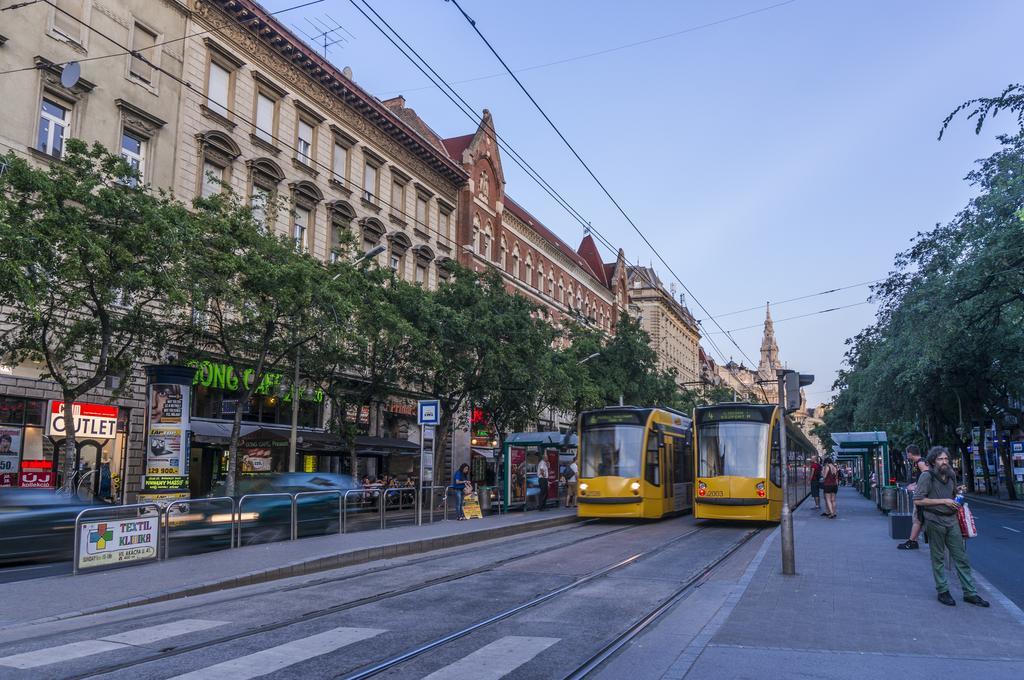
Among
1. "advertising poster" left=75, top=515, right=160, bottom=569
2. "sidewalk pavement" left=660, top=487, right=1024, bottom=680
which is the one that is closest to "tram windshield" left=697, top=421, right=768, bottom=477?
"sidewalk pavement" left=660, top=487, right=1024, bottom=680

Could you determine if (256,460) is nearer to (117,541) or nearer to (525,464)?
(525,464)

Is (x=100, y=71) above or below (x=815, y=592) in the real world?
above

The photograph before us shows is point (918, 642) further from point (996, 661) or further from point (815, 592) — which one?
point (815, 592)

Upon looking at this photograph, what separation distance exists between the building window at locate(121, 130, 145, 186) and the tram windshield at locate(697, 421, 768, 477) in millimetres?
17409

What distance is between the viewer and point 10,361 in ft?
60.8

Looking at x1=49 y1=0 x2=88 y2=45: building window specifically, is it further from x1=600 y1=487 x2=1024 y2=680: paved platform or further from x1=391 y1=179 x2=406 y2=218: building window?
x1=600 y1=487 x2=1024 y2=680: paved platform

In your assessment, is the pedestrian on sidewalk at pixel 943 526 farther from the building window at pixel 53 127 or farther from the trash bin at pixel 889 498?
the building window at pixel 53 127

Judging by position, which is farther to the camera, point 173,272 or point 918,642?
point 173,272

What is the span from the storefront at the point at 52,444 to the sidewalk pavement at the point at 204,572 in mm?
9447

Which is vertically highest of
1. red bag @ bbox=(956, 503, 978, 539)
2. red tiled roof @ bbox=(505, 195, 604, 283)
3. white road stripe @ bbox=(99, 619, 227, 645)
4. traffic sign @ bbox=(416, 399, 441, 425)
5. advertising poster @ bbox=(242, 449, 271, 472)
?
red tiled roof @ bbox=(505, 195, 604, 283)

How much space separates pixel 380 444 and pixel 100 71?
50.8ft

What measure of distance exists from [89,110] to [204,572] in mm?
16434

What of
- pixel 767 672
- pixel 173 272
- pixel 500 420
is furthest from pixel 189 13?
pixel 767 672

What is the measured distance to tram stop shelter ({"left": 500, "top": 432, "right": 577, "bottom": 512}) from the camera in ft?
83.7
